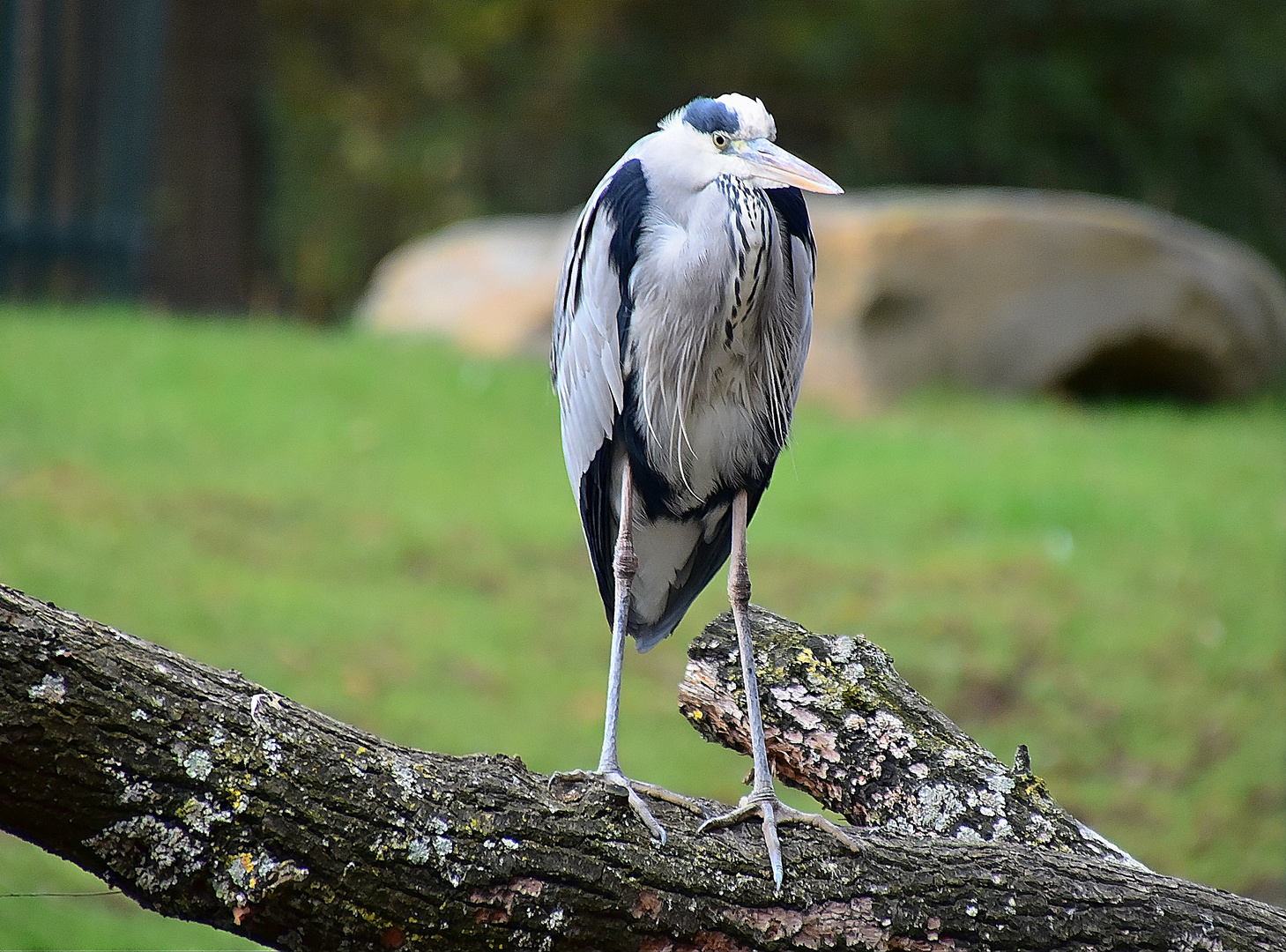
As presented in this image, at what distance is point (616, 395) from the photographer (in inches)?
118

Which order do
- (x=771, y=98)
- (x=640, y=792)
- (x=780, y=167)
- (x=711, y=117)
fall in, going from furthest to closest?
(x=771, y=98) < (x=711, y=117) < (x=780, y=167) < (x=640, y=792)

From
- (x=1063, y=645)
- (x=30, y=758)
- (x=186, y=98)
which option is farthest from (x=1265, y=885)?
(x=186, y=98)

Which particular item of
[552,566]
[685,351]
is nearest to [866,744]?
[685,351]

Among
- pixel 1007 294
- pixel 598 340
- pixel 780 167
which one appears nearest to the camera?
pixel 780 167

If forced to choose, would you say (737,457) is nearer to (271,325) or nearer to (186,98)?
(271,325)

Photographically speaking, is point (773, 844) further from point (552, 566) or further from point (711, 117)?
point (552, 566)

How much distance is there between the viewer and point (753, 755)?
288 cm

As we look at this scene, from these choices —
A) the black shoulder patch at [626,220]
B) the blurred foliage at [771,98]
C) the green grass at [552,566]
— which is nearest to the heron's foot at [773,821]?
the black shoulder patch at [626,220]

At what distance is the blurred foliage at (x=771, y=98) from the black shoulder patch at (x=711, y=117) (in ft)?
43.1

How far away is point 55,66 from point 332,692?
22.2 feet

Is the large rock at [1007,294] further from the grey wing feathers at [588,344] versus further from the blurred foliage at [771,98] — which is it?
the grey wing feathers at [588,344]

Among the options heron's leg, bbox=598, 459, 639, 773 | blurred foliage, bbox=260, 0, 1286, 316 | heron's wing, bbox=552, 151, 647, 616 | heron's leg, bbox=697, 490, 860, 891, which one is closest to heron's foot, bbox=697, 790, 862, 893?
heron's leg, bbox=697, 490, 860, 891

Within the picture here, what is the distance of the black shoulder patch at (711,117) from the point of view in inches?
108

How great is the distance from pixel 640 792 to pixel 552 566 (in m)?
4.35
